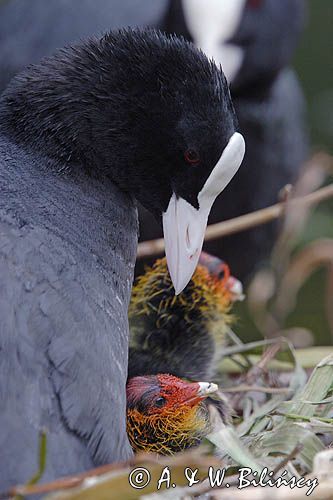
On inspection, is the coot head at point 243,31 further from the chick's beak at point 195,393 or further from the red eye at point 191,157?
the chick's beak at point 195,393

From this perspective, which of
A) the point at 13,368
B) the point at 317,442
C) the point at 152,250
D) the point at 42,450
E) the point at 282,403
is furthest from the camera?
the point at 152,250

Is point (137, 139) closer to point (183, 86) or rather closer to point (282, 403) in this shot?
point (183, 86)

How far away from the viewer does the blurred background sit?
307 cm

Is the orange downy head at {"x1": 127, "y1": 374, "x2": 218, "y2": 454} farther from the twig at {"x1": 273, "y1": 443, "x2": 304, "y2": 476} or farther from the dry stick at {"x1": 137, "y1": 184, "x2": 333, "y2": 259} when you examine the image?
the dry stick at {"x1": 137, "y1": 184, "x2": 333, "y2": 259}

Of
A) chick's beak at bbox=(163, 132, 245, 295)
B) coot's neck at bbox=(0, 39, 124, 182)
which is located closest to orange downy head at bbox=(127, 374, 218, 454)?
chick's beak at bbox=(163, 132, 245, 295)

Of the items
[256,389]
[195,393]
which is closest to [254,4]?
[256,389]

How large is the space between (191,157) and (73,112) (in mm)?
203

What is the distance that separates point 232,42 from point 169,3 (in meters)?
0.22

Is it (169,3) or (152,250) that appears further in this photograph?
(169,3)

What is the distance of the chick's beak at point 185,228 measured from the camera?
178cm

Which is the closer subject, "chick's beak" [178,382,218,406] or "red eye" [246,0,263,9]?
"chick's beak" [178,382,218,406]

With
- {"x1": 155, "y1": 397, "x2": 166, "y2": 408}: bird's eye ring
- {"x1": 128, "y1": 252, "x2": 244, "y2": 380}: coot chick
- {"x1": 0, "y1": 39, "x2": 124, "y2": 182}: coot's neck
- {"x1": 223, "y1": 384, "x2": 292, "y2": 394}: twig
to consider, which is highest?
{"x1": 0, "y1": 39, "x2": 124, "y2": 182}: coot's neck

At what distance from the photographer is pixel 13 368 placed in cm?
141

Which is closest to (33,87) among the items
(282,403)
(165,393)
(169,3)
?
(165,393)
